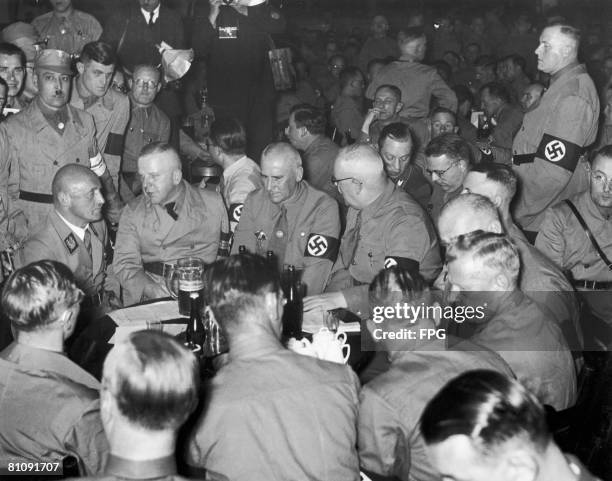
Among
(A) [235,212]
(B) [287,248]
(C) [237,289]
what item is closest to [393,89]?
(A) [235,212]

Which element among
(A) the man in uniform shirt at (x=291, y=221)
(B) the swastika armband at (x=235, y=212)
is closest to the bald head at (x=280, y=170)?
(A) the man in uniform shirt at (x=291, y=221)

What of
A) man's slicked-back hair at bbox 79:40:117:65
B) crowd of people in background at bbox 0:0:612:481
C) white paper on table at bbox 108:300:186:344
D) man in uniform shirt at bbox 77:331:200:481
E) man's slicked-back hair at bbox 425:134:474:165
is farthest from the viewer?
man's slicked-back hair at bbox 79:40:117:65

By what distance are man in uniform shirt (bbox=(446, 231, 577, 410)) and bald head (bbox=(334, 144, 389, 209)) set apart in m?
1.23

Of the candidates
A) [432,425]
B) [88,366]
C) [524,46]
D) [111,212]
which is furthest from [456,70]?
[432,425]

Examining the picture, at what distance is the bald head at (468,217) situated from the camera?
11.0 ft

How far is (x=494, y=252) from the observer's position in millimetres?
2746

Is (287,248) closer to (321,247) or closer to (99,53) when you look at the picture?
(321,247)

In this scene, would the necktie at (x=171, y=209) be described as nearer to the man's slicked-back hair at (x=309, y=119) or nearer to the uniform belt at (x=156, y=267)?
the uniform belt at (x=156, y=267)

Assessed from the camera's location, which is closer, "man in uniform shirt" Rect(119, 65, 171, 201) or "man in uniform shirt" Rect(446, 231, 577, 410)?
"man in uniform shirt" Rect(446, 231, 577, 410)

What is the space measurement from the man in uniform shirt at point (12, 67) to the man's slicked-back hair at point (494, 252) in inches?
163

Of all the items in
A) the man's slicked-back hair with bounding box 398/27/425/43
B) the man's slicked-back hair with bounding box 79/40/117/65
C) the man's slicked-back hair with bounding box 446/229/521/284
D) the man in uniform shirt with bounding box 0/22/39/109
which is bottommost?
the man's slicked-back hair with bounding box 446/229/521/284

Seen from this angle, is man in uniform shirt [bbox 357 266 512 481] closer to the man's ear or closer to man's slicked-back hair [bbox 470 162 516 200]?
man's slicked-back hair [bbox 470 162 516 200]

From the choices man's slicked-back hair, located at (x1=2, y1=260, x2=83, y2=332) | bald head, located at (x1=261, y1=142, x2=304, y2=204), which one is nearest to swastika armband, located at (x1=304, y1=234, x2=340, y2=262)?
bald head, located at (x1=261, y1=142, x2=304, y2=204)

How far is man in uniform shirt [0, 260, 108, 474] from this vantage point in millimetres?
2053
